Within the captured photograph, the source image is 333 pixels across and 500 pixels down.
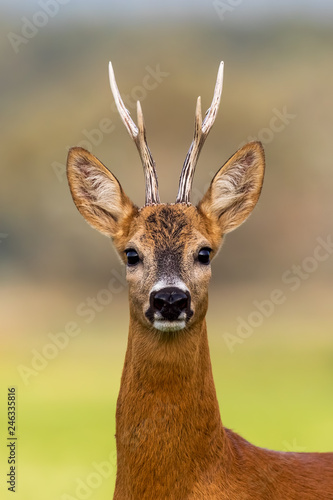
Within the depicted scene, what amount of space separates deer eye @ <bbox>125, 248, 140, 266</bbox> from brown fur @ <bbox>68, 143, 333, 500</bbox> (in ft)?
0.13

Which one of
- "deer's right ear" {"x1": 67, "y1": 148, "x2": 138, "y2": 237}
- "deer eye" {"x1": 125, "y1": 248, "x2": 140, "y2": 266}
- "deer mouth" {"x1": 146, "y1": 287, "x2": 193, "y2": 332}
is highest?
"deer's right ear" {"x1": 67, "y1": 148, "x2": 138, "y2": 237}

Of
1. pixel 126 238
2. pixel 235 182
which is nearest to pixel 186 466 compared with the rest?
pixel 126 238

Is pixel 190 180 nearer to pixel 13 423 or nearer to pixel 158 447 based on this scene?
pixel 158 447

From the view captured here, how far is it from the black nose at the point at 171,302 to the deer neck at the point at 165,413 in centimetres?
31

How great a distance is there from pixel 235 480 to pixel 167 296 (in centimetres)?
122

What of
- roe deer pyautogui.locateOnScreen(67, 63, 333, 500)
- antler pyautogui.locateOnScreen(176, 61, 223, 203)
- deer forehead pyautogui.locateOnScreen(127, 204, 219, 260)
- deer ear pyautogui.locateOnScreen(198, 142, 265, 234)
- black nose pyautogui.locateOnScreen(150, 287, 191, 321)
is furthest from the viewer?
deer ear pyautogui.locateOnScreen(198, 142, 265, 234)

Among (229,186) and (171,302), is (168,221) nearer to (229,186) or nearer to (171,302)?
(229,186)

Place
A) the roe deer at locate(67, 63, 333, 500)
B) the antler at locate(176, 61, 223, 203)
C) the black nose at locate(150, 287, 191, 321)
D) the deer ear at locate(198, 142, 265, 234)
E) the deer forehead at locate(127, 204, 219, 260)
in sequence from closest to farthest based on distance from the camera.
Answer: the black nose at locate(150, 287, 191, 321) → the roe deer at locate(67, 63, 333, 500) → the deer forehead at locate(127, 204, 219, 260) → the antler at locate(176, 61, 223, 203) → the deer ear at locate(198, 142, 265, 234)

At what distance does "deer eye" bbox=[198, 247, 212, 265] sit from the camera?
16.6 ft

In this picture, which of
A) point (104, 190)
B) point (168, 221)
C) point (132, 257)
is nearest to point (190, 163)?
point (168, 221)

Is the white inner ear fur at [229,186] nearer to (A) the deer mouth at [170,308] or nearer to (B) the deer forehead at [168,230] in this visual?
(B) the deer forehead at [168,230]

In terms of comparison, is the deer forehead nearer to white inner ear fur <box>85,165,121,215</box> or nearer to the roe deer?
the roe deer

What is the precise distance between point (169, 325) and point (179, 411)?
565mm

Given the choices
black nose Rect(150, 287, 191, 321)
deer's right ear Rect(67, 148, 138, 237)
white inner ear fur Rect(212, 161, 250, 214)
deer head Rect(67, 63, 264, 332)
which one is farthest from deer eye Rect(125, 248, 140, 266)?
white inner ear fur Rect(212, 161, 250, 214)
